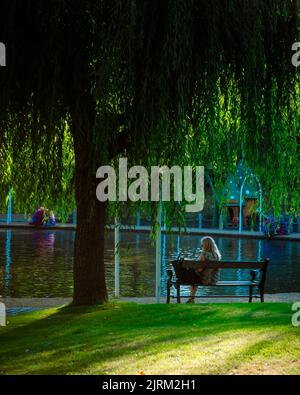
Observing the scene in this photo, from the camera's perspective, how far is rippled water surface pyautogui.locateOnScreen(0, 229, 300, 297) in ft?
54.4

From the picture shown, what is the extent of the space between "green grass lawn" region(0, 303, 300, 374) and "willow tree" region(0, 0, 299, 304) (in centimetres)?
185

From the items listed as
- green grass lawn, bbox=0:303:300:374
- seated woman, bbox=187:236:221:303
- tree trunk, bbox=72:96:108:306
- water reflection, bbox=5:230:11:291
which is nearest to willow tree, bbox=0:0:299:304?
tree trunk, bbox=72:96:108:306

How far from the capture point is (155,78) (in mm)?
7727

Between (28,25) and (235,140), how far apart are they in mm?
2706

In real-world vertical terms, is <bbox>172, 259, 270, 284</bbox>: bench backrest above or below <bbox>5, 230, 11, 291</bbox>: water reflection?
above

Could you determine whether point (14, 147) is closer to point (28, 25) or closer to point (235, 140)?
point (28, 25)

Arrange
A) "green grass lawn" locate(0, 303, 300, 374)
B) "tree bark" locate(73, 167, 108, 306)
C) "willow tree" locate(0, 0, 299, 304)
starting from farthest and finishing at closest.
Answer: "tree bark" locate(73, 167, 108, 306) < "willow tree" locate(0, 0, 299, 304) < "green grass lawn" locate(0, 303, 300, 374)

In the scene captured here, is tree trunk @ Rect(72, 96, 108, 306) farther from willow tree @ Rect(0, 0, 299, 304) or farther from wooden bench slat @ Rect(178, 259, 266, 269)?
wooden bench slat @ Rect(178, 259, 266, 269)

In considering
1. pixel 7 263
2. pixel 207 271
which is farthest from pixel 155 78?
pixel 7 263

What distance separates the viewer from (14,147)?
8.79 m

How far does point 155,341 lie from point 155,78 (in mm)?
2688

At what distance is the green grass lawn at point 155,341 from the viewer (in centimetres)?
650

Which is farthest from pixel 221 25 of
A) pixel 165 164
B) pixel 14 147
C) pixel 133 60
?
pixel 14 147
